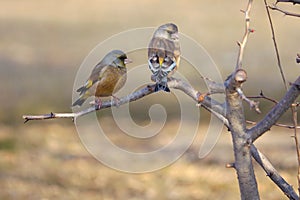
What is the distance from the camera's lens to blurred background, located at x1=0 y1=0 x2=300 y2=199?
8.01 m

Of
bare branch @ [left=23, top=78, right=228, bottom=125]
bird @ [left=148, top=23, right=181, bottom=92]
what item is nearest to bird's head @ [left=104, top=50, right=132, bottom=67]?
bird @ [left=148, top=23, right=181, bottom=92]

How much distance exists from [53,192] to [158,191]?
1063 mm

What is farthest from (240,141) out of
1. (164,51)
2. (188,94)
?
(164,51)

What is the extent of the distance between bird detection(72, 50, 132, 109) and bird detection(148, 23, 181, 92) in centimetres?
25

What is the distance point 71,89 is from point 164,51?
869cm

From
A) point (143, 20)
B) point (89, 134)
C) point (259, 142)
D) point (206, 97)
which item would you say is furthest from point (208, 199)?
point (143, 20)

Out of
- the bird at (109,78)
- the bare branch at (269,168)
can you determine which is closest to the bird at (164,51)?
the bird at (109,78)

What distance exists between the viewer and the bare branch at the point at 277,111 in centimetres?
240

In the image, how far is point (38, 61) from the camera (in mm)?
15258

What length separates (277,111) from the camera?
2.45 m

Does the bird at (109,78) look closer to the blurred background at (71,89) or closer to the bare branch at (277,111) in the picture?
the bare branch at (277,111)

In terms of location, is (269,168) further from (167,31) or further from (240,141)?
(167,31)

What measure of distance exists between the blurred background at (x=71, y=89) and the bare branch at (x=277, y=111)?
200 inches

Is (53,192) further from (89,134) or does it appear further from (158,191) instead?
(89,134)
